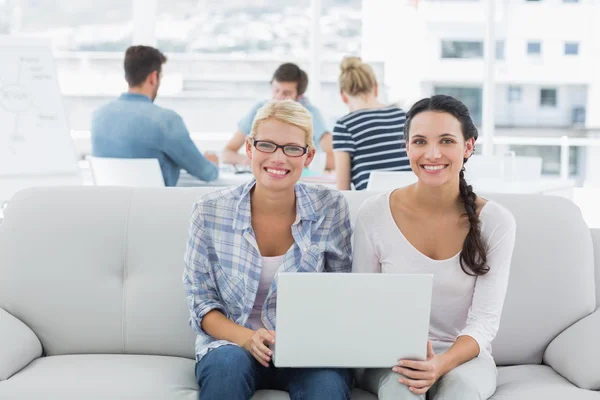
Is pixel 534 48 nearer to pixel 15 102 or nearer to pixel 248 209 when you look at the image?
pixel 15 102

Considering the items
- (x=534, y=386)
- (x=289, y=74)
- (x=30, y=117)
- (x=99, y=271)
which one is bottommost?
(x=534, y=386)

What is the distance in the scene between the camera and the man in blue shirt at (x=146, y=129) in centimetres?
384

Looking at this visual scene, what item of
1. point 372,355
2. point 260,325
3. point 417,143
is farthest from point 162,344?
point 417,143

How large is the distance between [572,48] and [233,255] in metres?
5.65

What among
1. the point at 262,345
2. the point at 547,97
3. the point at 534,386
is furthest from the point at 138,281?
the point at 547,97

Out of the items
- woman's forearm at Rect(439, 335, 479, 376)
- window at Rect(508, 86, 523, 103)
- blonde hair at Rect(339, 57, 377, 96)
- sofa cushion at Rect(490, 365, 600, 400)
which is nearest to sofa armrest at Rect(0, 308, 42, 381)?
woman's forearm at Rect(439, 335, 479, 376)

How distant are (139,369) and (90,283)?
1.18ft

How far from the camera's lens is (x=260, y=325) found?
6.95 feet

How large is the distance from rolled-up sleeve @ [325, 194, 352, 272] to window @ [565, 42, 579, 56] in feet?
17.6

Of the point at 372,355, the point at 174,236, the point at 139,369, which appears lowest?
the point at 139,369

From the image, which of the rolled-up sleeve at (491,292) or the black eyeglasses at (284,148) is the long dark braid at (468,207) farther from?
the black eyeglasses at (284,148)

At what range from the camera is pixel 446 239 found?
2.08 m

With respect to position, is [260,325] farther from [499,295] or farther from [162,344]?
[499,295]

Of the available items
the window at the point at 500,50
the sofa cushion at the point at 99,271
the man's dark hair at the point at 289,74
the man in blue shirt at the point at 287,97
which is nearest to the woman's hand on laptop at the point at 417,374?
the sofa cushion at the point at 99,271
